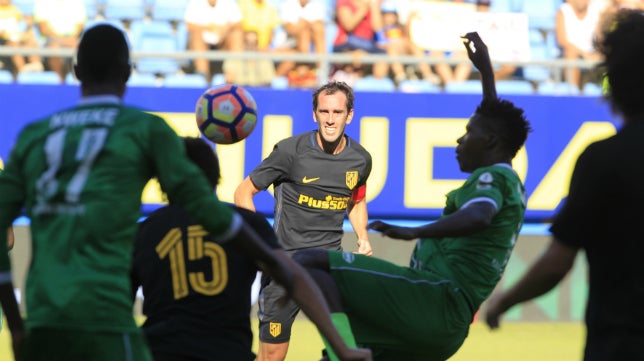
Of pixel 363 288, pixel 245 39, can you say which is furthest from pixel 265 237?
pixel 245 39

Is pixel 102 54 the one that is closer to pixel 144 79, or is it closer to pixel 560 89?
pixel 144 79

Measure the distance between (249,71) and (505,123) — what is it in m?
7.78

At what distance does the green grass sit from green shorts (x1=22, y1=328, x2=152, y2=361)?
6323 millimetres

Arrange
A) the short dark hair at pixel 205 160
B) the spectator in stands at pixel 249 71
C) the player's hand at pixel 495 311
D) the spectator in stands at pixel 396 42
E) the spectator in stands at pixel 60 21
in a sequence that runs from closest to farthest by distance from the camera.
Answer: the player's hand at pixel 495 311
the short dark hair at pixel 205 160
the spectator in stands at pixel 249 71
the spectator in stands at pixel 60 21
the spectator in stands at pixel 396 42

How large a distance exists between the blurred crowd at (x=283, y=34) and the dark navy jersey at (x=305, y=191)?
14.5ft

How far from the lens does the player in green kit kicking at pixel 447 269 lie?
5594 millimetres

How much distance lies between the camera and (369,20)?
14281 millimetres

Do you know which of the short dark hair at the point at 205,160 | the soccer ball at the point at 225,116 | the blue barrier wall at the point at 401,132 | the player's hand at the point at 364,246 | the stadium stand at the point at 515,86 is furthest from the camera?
the stadium stand at the point at 515,86

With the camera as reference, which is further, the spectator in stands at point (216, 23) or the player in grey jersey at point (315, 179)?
the spectator in stands at point (216, 23)

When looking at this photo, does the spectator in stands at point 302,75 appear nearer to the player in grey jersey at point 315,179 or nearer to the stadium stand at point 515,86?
the stadium stand at point 515,86

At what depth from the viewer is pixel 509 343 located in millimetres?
11961

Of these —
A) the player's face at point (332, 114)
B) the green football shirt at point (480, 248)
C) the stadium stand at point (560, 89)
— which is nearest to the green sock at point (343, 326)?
the green football shirt at point (480, 248)

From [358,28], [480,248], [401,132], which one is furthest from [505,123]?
[358,28]

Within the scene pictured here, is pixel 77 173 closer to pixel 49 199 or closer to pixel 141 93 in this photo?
pixel 49 199
